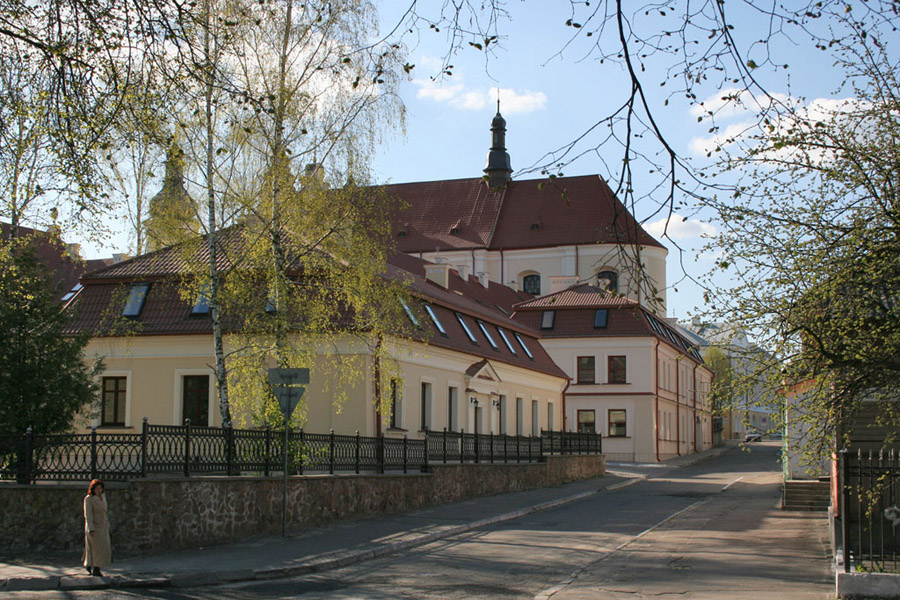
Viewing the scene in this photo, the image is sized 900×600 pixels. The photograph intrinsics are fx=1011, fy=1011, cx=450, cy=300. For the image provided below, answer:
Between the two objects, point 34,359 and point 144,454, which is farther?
point 34,359

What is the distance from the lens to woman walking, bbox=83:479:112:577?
12734mm

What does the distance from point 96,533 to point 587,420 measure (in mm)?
46695

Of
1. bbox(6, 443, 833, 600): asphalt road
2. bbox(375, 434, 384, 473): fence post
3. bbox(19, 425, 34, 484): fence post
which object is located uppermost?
bbox(19, 425, 34, 484): fence post

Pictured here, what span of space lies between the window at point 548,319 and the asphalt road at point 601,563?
3291cm

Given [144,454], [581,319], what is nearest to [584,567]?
[144,454]

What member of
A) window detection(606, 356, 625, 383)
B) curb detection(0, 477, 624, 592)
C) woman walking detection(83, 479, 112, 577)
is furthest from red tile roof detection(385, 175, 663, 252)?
woman walking detection(83, 479, 112, 577)

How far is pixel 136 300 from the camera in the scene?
2956 centimetres

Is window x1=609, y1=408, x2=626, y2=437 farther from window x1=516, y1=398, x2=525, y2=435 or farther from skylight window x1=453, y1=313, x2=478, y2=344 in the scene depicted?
skylight window x1=453, y1=313, x2=478, y2=344

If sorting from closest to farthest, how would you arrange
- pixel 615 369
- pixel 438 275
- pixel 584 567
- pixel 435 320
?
pixel 584 567 < pixel 435 320 < pixel 438 275 < pixel 615 369

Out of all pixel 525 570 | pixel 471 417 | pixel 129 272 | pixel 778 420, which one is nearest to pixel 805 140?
pixel 778 420

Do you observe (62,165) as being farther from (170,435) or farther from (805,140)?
(805,140)

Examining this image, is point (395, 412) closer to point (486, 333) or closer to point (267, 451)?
point (486, 333)

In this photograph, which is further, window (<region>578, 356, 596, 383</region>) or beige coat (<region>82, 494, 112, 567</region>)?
window (<region>578, 356, 596, 383</region>)

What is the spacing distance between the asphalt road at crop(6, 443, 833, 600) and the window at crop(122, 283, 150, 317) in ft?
43.7
